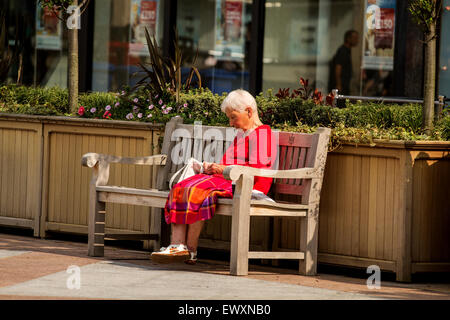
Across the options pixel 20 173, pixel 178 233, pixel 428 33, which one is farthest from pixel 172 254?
pixel 428 33

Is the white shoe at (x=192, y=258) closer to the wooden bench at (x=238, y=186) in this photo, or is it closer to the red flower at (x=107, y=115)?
the wooden bench at (x=238, y=186)

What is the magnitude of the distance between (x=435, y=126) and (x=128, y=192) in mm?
2338

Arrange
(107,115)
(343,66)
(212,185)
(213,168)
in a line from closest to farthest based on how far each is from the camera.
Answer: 1. (212,185)
2. (213,168)
3. (107,115)
4. (343,66)

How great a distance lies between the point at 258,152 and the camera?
22.5ft

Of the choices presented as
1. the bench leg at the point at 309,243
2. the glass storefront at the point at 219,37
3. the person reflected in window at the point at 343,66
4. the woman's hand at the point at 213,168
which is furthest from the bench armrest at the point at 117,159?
the glass storefront at the point at 219,37

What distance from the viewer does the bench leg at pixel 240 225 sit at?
6.38m

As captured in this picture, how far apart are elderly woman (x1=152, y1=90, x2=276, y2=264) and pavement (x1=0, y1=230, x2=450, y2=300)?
0.61 ft

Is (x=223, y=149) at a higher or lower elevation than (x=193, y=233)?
higher

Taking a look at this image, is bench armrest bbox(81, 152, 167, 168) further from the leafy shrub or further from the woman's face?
the woman's face

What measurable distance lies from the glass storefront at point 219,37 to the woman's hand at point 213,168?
19.2 feet

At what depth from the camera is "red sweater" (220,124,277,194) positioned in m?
6.84

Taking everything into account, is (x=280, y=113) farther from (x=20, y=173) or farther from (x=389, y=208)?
(x=20, y=173)

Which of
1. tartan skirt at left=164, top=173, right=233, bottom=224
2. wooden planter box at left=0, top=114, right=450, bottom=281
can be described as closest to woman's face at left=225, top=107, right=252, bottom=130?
tartan skirt at left=164, top=173, right=233, bottom=224

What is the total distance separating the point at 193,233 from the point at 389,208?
4.47ft
